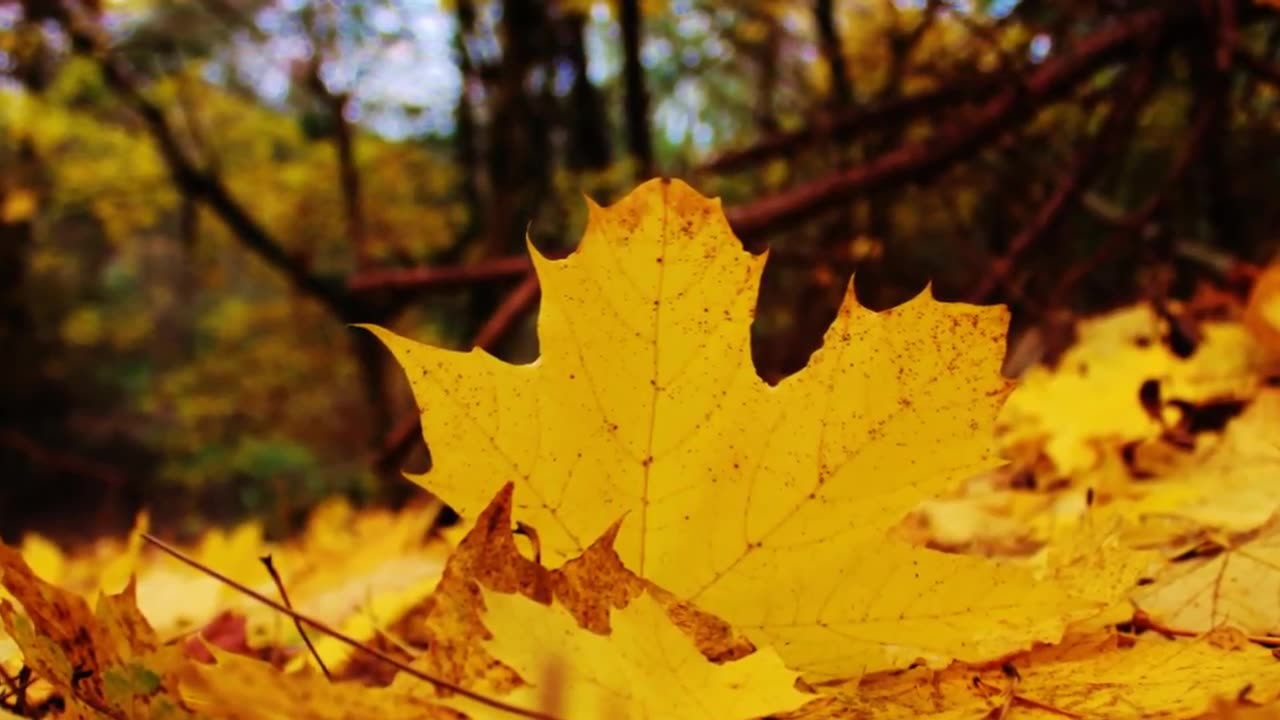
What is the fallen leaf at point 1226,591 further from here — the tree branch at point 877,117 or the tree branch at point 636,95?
the tree branch at point 636,95

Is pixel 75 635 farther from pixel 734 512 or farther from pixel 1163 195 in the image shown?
pixel 1163 195

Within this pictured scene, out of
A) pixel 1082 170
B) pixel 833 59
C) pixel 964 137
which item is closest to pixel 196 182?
pixel 833 59

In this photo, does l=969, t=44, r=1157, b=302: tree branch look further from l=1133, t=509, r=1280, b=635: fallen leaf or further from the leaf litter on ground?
the leaf litter on ground

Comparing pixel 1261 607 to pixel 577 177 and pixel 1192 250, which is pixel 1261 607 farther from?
pixel 577 177

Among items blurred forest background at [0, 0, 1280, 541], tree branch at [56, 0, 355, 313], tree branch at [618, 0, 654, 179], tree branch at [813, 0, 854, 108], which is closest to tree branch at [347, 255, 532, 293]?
blurred forest background at [0, 0, 1280, 541]

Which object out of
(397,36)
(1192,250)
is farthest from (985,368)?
(397,36)

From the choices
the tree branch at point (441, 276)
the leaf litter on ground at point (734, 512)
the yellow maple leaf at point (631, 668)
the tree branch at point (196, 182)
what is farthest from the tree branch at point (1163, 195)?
the tree branch at point (196, 182)
